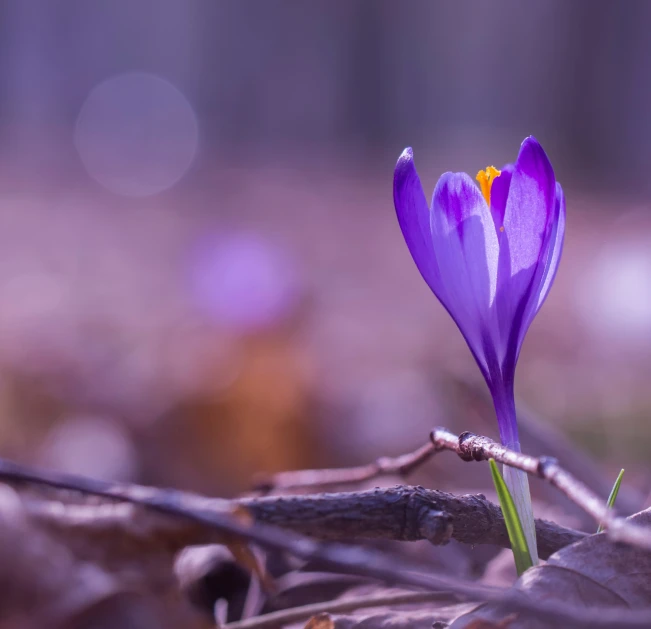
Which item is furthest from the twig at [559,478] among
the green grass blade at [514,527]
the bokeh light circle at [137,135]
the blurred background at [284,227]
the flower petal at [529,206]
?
the bokeh light circle at [137,135]

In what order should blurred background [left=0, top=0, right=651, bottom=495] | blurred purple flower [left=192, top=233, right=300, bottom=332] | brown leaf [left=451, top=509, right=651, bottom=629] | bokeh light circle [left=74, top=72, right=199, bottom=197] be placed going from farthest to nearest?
bokeh light circle [left=74, top=72, right=199, bottom=197] < blurred purple flower [left=192, top=233, right=300, bottom=332] < blurred background [left=0, top=0, right=651, bottom=495] < brown leaf [left=451, top=509, right=651, bottom=629]

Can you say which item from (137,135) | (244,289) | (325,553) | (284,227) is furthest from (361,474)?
(137,135)

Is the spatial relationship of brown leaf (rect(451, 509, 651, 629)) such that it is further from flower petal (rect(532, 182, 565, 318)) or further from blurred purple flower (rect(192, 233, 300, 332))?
blurred purple flower (rect(192, 233, 300, 332))

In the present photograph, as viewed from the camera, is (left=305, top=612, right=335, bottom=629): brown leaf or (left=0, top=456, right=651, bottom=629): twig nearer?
(left=0, top=456, right=651, bottom=629): twig

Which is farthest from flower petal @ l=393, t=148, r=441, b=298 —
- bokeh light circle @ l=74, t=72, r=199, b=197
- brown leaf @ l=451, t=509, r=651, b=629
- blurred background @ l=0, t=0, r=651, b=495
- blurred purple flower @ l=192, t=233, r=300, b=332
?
bokeh light circle @ l=74, t=72, r=199, b=197

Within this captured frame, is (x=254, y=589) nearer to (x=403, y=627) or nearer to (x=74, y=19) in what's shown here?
(x=403, y=627)

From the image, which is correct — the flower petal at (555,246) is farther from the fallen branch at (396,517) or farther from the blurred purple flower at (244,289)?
the blurred purple flower at (244,289)
